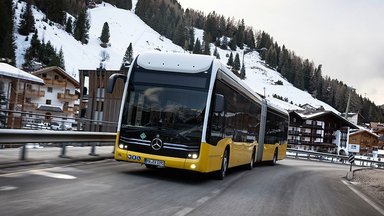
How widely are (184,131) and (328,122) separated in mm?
98317

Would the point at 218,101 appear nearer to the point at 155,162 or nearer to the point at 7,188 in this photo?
the point at 155,162

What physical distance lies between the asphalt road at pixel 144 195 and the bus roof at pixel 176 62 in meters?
2.79

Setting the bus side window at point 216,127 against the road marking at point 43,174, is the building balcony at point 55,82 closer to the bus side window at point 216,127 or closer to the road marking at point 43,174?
the bus side window at point 216,127

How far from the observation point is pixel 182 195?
9.44 metres

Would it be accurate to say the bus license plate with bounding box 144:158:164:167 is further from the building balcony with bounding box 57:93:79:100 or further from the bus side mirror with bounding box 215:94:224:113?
the building balcony with bounding box 57:93:79:100

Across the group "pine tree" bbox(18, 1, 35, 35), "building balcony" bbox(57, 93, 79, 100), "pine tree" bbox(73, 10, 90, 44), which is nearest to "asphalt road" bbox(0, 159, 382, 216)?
"building balcony" bbox(57, 93, 79, 100)

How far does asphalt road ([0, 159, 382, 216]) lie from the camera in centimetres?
721

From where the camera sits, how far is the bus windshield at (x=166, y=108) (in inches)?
449

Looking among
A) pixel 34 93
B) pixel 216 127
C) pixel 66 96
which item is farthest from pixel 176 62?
pixel 66 96

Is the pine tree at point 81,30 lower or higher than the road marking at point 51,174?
higher

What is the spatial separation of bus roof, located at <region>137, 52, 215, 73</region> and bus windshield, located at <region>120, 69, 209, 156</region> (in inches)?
5.9

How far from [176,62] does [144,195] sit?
4276 millimetres

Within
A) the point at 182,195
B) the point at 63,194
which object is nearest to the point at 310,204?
the point at 182,195

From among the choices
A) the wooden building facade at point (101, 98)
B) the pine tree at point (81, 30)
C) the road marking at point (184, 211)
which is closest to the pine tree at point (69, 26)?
the pine tree at point (81, 30)
